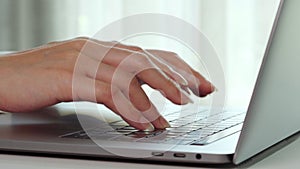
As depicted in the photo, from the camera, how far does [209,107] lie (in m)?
0.74

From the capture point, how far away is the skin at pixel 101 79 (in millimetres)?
609

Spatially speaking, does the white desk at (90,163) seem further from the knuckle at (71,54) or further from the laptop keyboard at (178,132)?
the knuckle at (71,54)

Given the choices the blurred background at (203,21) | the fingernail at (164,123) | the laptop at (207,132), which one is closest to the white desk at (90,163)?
the laptop at (207,132)

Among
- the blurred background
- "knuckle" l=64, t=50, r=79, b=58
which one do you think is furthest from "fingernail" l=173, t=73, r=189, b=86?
the blurred background

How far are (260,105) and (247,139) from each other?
0.03m

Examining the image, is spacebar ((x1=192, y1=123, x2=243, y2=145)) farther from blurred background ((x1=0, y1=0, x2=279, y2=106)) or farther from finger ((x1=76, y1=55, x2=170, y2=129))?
blurred background ((x1=0, y1=0, x2=279, y2=106))

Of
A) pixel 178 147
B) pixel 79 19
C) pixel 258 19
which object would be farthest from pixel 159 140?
pixel 79 19

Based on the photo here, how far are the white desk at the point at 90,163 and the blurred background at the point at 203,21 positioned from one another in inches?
48.1

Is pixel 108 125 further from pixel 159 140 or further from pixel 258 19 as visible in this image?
pixel 258 19

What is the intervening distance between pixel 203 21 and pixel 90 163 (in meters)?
1.46

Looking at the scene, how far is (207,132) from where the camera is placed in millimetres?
614

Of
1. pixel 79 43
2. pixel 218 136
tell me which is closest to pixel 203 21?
pixel 79 43

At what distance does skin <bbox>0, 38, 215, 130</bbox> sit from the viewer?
609 millimetres

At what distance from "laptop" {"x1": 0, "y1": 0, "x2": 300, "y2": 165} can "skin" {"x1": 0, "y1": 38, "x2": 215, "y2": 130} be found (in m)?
0.02
